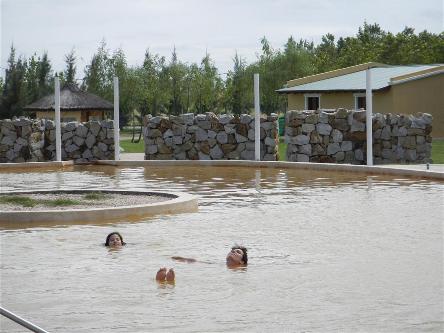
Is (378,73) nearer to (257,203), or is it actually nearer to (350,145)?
(350,145)

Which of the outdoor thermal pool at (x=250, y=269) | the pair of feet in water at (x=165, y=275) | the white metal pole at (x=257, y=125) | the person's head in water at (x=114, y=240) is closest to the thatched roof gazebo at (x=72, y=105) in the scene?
the white metal pole at (x=257, y=125)

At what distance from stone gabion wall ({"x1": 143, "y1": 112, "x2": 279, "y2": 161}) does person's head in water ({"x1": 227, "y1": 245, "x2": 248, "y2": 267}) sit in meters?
17.2

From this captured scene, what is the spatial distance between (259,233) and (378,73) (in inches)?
1389

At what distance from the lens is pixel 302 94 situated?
153ft

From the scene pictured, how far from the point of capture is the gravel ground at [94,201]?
48.8 feet

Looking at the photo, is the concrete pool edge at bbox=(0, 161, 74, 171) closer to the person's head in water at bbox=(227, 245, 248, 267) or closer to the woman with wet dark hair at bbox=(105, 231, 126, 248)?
the woman with wet dark hair at bbox=(105, 231, 126, 248)

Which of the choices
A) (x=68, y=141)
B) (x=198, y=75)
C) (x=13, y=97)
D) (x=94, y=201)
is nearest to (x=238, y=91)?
(x=198, y=75)

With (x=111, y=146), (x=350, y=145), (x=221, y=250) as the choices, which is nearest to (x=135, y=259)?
(x=221, y=250)

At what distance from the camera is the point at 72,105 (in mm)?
43594

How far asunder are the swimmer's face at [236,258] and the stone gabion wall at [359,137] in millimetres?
16482

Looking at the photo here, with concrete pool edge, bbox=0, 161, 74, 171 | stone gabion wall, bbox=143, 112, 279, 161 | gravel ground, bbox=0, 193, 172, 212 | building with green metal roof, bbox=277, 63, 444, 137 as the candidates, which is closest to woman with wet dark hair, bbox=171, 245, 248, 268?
gravel ground, bbox=0, 193, 172, 212

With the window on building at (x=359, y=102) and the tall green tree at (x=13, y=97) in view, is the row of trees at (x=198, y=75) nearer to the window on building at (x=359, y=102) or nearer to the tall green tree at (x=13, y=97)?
the tall green tree at (x=13, y=97)

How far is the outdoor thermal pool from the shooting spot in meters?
7.81

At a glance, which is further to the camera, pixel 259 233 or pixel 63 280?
pixel 259 233
